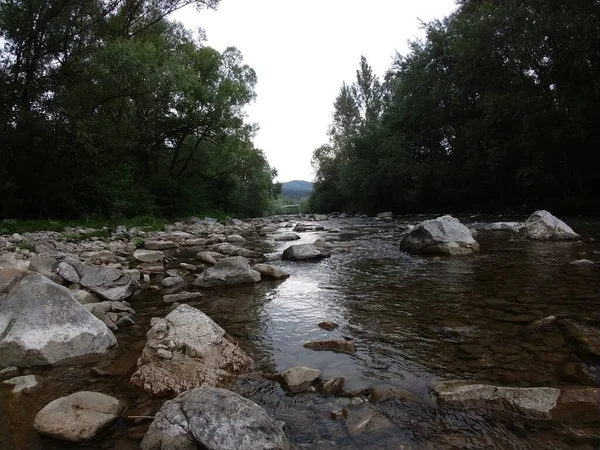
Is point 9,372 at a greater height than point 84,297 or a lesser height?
lesser

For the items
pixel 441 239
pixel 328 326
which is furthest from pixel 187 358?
pixel 441 239

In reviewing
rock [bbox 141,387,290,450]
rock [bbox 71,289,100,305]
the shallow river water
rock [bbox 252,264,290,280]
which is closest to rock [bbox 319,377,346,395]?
the shallow river water

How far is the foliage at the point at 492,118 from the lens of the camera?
16.5m

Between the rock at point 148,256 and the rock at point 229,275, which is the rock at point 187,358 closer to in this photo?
the rock at point 229,275

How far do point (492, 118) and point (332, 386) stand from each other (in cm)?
2189

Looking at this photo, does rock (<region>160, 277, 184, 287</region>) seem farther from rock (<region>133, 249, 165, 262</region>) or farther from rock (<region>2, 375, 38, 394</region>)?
rock (<region>2, 375, 38, 394</region>)

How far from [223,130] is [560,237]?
24100mm

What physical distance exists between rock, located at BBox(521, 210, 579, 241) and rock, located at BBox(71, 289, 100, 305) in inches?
429

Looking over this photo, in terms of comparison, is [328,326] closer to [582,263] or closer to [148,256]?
[582,263]

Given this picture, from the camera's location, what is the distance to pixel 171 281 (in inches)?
258

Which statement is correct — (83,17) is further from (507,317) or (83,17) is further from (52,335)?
(507,317)

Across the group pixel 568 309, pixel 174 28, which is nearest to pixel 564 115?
pixel 568 309

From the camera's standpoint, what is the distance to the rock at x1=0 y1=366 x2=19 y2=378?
3033 mm

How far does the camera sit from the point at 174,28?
90.5 ft
